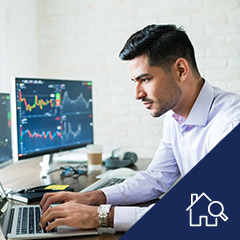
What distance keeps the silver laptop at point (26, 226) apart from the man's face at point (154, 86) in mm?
548

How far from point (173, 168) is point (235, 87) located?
1134 mm

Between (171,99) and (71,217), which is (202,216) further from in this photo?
(171,99)

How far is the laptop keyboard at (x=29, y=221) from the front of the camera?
92cm

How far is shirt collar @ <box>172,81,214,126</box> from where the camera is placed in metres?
1.27

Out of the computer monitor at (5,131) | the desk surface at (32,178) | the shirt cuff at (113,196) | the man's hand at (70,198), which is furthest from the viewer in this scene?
the desk surface at (32,178)

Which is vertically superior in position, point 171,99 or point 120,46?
point 120,46

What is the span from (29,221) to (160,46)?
0.75m

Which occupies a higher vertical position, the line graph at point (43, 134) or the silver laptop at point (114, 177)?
the line graph at point (43, 134)

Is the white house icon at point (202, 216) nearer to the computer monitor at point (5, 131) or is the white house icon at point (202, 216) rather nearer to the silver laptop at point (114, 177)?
the silver laptop at point (114, 177)

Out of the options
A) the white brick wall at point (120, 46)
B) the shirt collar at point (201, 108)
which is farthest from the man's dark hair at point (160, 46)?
the white brick wall at point (120, 46)

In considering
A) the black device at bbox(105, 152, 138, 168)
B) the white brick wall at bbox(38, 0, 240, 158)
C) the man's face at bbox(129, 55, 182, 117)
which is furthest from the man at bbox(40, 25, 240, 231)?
the white brick wall at bbox(38, 0, 240, 158)

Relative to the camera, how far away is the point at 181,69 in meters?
1.27

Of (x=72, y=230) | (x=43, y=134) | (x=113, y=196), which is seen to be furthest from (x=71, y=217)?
(x=43, y=134)

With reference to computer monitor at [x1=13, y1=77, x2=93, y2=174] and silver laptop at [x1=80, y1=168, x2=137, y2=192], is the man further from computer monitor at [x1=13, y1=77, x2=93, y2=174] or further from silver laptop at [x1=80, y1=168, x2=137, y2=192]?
computer monitor at [x1=13, y1=77, x2=93, y2=174]
